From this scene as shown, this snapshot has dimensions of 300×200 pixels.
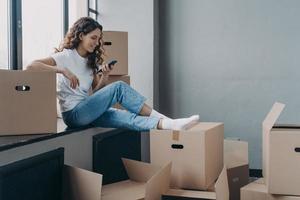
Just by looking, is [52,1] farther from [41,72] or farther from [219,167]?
[219,167]

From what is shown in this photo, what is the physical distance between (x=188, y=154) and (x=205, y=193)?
249mm

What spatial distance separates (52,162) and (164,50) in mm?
2200

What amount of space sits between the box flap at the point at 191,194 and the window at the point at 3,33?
55.1 inches

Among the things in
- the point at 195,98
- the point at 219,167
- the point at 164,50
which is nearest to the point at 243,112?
the point at 195,98

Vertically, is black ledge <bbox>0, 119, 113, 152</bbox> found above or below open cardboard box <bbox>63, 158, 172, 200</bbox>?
above

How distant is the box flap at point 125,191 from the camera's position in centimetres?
204

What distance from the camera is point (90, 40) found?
2.64 metres

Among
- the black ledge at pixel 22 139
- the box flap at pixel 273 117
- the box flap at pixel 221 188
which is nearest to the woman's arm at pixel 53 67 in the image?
the black ledge at pixel 22 139

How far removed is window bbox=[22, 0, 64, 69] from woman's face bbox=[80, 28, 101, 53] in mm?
441

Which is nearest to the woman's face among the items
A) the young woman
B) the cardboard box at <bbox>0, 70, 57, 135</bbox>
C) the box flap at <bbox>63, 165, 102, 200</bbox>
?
the young woman

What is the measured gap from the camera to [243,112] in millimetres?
3816

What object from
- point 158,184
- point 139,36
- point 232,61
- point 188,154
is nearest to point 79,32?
point 188,154

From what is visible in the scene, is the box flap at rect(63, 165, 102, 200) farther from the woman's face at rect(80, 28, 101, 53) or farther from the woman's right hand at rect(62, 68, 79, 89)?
the woman's face at rect(80, 28, 101, 53)

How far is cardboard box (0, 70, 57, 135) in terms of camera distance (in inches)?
77.3
